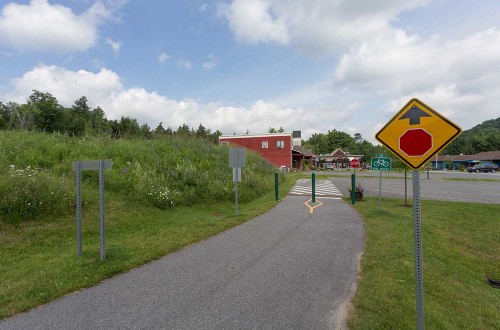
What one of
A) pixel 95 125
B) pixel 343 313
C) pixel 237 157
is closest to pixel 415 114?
pixel 343 313

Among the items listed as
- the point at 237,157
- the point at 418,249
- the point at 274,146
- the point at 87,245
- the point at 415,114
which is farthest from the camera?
the point at 274,146

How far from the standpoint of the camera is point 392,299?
408 centimetres

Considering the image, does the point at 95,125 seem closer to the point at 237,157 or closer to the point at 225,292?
the point at 237,157

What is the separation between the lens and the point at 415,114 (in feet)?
10.1

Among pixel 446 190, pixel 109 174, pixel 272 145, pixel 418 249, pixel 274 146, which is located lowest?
pixel 446 190

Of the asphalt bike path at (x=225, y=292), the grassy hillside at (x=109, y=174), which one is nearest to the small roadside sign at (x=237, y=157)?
the grassy hillside at (x=109, y=174)

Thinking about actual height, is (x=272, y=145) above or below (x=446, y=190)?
above

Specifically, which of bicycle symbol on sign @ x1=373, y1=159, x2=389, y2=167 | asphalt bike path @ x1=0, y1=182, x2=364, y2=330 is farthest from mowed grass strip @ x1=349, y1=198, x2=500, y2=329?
bicycle symbol on sign @ x1=373, y1=159, x2=389, y2=167

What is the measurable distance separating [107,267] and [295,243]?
13.7 ft

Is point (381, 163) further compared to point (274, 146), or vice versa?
point (274, 146)

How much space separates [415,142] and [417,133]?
97 millimetres

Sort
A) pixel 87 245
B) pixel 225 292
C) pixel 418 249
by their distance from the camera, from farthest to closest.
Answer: pixel 87 245, pixel 225 292, pixel 418 249

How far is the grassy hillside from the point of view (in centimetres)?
812

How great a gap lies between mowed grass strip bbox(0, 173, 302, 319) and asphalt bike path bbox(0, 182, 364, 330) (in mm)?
364
